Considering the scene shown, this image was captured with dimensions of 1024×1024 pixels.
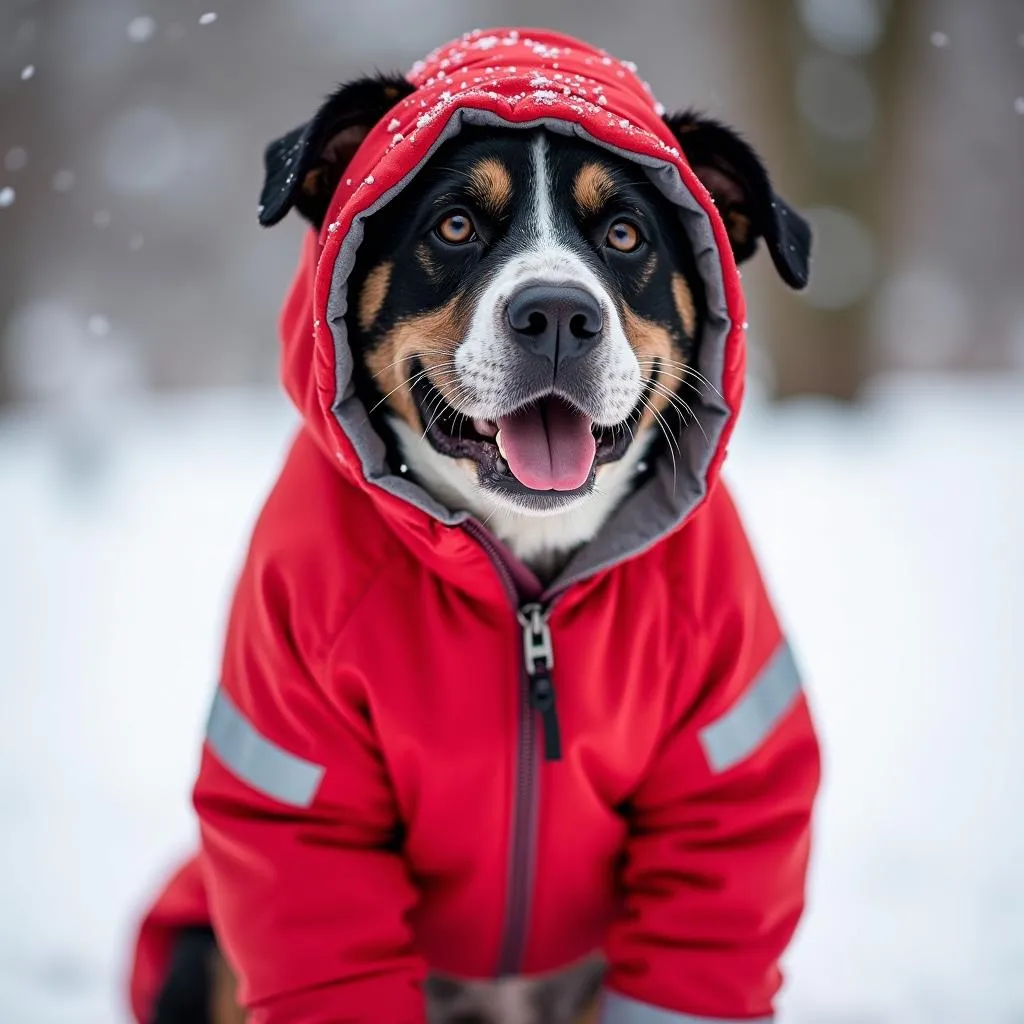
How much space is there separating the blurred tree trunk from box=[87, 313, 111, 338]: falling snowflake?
4.03m

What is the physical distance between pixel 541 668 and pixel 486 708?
0.12 meters

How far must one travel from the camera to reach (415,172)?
1.88m

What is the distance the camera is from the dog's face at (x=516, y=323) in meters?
1.91

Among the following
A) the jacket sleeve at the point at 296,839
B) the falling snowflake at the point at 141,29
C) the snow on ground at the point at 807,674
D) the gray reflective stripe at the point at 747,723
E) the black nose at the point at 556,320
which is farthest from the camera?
the falling snowflake at the point at 141,29

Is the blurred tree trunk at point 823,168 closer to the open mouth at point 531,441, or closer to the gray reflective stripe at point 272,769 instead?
the open mouth at point 531,441

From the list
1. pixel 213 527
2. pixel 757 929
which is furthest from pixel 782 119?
pixel 757 929

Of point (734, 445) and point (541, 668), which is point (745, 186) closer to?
point (541, 668)

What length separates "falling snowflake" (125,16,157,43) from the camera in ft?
18.9

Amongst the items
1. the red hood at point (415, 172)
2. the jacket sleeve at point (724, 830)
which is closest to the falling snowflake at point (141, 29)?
the red hood at point (415, 172)

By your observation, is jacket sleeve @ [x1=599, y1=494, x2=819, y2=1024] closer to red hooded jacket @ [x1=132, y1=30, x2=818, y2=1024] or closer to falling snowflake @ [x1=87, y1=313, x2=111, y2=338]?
red hooded jacket @ [x1=132, y1=30, x2=818, y2=1024]

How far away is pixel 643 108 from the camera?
1.99 meters

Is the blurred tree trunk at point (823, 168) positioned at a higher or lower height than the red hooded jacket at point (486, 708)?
higher

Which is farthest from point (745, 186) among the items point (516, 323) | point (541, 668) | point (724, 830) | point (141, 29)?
point (141, 29)

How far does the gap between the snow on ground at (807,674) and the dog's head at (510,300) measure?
1.48 meters
